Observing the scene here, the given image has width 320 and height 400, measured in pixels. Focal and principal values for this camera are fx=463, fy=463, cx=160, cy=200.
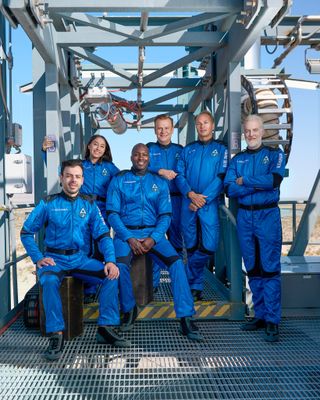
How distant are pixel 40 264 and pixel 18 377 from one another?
0.89m

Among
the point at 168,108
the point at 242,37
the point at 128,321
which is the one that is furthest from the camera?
the point at 168,108

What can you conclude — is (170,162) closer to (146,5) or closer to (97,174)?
(97,174)

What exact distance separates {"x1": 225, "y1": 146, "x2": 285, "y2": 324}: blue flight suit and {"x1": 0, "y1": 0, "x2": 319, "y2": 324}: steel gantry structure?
31cm

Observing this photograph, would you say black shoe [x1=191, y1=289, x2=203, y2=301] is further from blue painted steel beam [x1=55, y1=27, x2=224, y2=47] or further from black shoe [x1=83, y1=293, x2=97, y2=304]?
blue painted steel beam [x1=55, y1=27, x2=224, y2=47]

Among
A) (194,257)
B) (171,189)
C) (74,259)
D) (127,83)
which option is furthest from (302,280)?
(127,83)

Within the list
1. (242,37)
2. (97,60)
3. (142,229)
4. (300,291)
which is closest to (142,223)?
(142,229)

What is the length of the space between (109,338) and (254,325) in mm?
1324

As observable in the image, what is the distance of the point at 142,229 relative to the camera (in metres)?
4.26

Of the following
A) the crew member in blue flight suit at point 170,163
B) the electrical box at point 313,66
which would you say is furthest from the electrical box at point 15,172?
the electrical box at point 313,66

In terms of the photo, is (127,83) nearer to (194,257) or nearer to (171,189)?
(171,189)

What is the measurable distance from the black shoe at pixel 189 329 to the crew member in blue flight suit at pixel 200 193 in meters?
0.67

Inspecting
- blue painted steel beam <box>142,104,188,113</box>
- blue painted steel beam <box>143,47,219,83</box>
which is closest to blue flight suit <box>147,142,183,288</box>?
blue painted steel beam <box>143,47,219,83</box>

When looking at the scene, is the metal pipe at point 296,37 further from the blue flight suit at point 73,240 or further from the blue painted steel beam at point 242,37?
the blue flight suit at point 73,240

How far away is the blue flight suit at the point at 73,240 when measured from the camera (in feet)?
12.6
